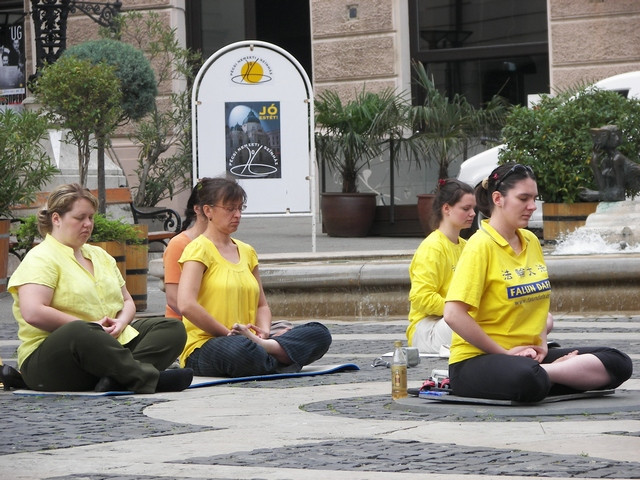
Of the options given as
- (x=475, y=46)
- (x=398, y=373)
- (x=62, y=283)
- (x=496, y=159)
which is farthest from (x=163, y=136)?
(x=398, y=373)

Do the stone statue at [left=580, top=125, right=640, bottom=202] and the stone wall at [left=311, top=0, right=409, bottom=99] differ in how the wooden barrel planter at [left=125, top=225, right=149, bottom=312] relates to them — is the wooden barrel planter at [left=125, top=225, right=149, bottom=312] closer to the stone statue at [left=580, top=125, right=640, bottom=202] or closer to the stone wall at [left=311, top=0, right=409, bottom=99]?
the stone statue at [left=580, top=125, right=640, bottom=202]

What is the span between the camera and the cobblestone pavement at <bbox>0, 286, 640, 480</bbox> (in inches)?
193

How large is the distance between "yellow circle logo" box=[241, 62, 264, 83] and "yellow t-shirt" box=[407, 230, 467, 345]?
5.54 metres

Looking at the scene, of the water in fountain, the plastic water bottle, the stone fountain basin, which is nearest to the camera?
the plastic water bottle

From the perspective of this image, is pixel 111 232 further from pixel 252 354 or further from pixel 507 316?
pixel 507 316

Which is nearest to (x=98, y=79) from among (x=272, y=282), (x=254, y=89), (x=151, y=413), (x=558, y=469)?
Answer: (x=254, y=89)

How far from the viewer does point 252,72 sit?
46.0ft

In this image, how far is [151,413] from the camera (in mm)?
6703

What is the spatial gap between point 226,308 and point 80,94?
667 cm

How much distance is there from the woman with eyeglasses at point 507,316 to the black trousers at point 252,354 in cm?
166

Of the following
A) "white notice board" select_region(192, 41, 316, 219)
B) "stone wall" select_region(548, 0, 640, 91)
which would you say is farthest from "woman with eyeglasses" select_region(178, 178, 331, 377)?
"stone wall" select_region(548, 0, 640, 91)

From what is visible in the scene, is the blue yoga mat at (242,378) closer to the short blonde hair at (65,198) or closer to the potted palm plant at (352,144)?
the short blonde hair at (65,198)

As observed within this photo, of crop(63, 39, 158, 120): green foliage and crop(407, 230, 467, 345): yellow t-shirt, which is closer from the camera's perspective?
crop(407, 230, 467, 345): yellow t-shirt

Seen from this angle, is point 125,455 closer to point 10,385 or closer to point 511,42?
point 10,385
